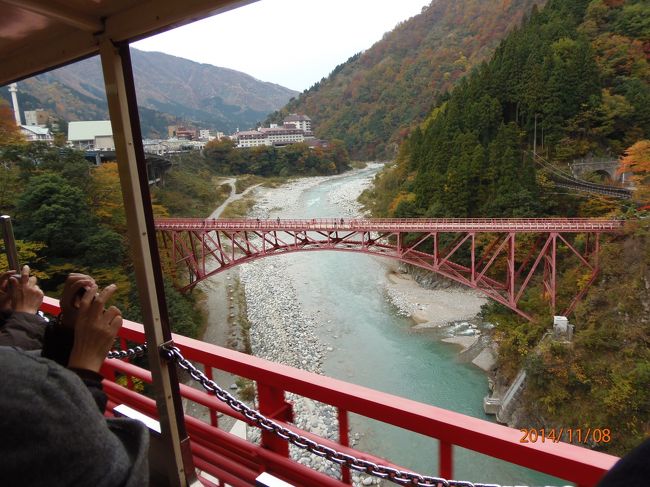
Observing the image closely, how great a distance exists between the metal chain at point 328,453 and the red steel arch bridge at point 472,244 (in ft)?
31.3

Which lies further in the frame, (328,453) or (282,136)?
(282,136)

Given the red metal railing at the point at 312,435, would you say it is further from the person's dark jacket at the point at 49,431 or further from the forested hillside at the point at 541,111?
the forested hillside at the point at 541,111

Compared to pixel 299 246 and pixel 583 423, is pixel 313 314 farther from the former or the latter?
pixel 583 423

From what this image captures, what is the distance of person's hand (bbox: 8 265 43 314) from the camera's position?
1.40m

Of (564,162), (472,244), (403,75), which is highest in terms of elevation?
(403,75)

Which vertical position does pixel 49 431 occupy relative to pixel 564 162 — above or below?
below

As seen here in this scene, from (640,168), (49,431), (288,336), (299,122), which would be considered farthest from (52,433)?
(299,122)

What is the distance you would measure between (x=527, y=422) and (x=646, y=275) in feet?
13.1

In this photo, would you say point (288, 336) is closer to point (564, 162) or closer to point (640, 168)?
point (640, 168)

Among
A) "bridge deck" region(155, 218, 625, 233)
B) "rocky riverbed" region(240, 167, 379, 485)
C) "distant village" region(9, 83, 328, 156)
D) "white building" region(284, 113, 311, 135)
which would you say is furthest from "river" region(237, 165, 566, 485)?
"white building" region(284, 113, 311, 135)

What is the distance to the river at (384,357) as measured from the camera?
Result: 271 inches

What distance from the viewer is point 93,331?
2.81 feet

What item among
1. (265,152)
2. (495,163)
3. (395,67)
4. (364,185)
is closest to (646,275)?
(495,163)

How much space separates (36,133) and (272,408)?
381 inches
